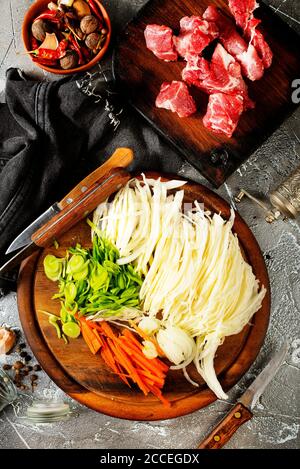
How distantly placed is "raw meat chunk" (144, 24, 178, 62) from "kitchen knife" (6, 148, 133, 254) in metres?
0.45

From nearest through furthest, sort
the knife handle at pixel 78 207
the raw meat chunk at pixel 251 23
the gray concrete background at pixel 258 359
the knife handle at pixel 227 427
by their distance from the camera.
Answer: the knife handle at pixel 78 207, the raw meat chunk at pixel 251 23, the knife handle at pixel 227 427, the gray concrete background at pixel 258 359

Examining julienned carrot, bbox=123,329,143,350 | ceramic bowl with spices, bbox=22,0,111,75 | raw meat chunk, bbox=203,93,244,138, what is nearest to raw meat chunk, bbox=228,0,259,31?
raw meat chunk, bbox=203,93,244,138

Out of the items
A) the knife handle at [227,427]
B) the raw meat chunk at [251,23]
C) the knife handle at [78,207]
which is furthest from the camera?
the knife handle at [227,427]

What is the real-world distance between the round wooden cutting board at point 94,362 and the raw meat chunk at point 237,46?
0.99 m

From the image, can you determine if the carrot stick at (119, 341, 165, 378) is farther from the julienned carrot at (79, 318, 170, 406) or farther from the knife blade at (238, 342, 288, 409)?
the knife blade at (238, 342, 288, 409)

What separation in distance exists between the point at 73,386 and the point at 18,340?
41 centimetres

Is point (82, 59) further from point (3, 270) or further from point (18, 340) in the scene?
point (18, 340)

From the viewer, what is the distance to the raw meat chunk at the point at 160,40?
2.29 meters

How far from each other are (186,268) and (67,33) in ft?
3.81

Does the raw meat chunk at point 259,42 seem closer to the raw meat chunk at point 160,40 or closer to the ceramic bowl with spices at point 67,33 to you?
the raw meat chunk at point 160,40

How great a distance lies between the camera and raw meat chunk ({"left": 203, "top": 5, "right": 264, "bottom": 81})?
7.53ft

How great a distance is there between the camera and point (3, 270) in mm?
2289

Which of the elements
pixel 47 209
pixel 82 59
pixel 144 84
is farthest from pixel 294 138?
pixel 47 209

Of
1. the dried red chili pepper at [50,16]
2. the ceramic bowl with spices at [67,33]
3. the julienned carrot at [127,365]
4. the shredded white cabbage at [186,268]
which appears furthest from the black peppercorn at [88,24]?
the julienned carrot at [127,365]
